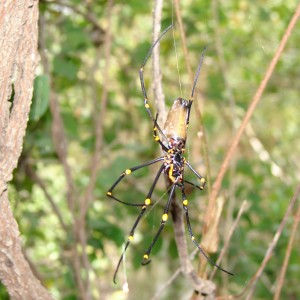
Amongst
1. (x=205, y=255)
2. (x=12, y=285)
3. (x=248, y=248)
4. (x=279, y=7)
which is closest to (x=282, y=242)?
(x=248, y=248)

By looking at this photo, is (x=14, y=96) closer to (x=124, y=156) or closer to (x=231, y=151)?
(x=231, y=151)

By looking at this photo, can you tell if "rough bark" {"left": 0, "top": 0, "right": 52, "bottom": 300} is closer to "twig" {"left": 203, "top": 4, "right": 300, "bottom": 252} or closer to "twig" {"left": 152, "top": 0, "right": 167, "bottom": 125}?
"twig" {"left": 152, "top": 0, "right": 167, "bottom": 125}

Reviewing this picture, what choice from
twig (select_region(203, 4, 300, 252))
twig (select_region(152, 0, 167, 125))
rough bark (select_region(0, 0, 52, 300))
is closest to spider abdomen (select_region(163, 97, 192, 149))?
twig (select_region(152, 0, 167, 125))

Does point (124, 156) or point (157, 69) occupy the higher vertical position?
point (124, 156)

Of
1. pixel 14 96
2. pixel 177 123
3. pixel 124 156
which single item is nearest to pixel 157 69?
pixel 177 123

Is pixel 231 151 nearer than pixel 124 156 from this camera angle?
Yes

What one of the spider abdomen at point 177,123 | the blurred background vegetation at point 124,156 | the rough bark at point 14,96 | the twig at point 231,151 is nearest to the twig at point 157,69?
the spider abdomen at point 177,123

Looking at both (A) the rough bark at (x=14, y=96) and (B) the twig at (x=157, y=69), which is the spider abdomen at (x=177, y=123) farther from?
(A) the rough bark at (x=14, y=96)

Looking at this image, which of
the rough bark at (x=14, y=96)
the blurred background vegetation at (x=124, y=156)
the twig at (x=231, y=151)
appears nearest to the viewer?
the rough bark at (x=14, y=96)

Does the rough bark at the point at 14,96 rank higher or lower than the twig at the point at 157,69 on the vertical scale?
lower
